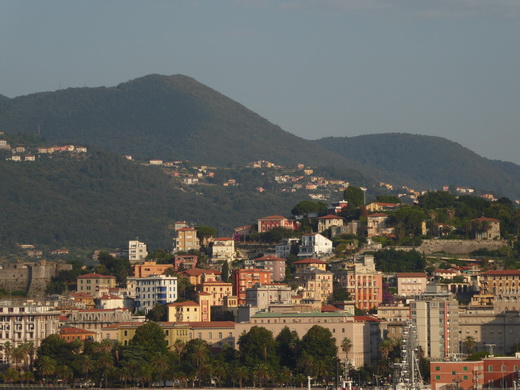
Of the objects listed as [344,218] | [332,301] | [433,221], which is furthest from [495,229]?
[332,301]

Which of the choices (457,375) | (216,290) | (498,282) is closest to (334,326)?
(457,375)

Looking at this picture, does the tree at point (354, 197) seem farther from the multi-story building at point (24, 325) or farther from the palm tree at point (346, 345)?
the multi-story building at point (24, 325)

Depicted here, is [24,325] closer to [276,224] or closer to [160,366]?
[160,366]

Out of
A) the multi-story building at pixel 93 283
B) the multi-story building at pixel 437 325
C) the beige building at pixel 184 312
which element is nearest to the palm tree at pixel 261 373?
the multi-story building at pixel 437 325

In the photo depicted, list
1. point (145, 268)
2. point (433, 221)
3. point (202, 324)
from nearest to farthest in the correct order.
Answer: point (202, 324)
point (145, 268)
point (433, 221)

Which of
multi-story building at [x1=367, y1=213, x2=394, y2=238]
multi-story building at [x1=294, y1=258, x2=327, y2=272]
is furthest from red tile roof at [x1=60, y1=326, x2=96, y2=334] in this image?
multi-story building at [x1=367, y1=213, x2=394, y2=238]

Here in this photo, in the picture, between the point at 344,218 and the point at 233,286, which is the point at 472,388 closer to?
the point at 233,286
